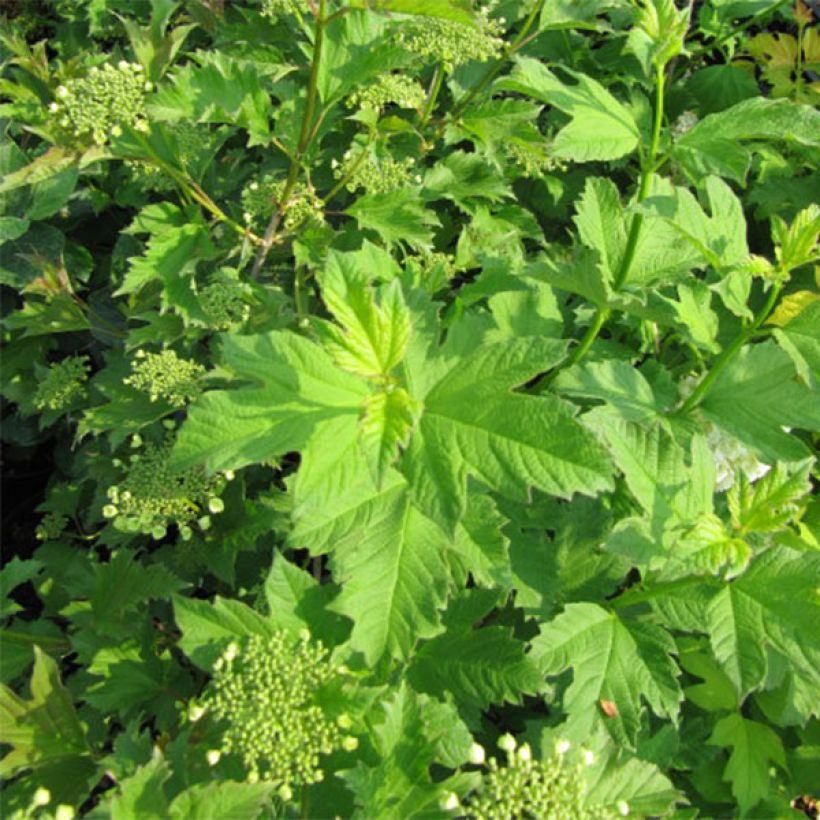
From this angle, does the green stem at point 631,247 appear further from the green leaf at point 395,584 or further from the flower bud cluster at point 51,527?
the flower bud cluster at point 51,527

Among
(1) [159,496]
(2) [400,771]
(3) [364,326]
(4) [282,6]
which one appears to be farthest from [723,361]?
(4) [282,6]

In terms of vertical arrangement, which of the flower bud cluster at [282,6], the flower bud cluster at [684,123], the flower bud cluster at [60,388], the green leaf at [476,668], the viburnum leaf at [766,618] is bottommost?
the green leaf at [476,668]

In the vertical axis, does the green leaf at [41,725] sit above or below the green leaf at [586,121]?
below

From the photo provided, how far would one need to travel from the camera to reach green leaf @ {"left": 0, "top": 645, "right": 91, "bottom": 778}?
2115 millimetres

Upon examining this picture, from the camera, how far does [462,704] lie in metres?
2.18

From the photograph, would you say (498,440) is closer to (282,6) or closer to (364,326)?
(364,326)

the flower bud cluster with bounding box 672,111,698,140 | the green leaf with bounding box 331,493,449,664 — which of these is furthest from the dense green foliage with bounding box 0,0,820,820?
the flower bud cluster with bounding box 672,111,698,140

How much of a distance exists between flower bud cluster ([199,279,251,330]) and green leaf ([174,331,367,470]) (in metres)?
0.79

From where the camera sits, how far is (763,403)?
2.03 m

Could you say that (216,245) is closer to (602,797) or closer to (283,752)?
(283,752)

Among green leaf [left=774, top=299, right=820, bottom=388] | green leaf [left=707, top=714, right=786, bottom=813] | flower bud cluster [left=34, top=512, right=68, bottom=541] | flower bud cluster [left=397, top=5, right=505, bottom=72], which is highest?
flower bud cluster [left=397, top=5, right=505, bottom=72]

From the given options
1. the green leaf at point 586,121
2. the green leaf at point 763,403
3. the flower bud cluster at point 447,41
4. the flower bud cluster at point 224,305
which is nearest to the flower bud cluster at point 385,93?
the flower bud cluster at point 447,41

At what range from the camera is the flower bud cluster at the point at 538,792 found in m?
1.64

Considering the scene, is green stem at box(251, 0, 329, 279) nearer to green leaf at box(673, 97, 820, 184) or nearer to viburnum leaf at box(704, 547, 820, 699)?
green leaf at box(673, 97, 820, 184)
